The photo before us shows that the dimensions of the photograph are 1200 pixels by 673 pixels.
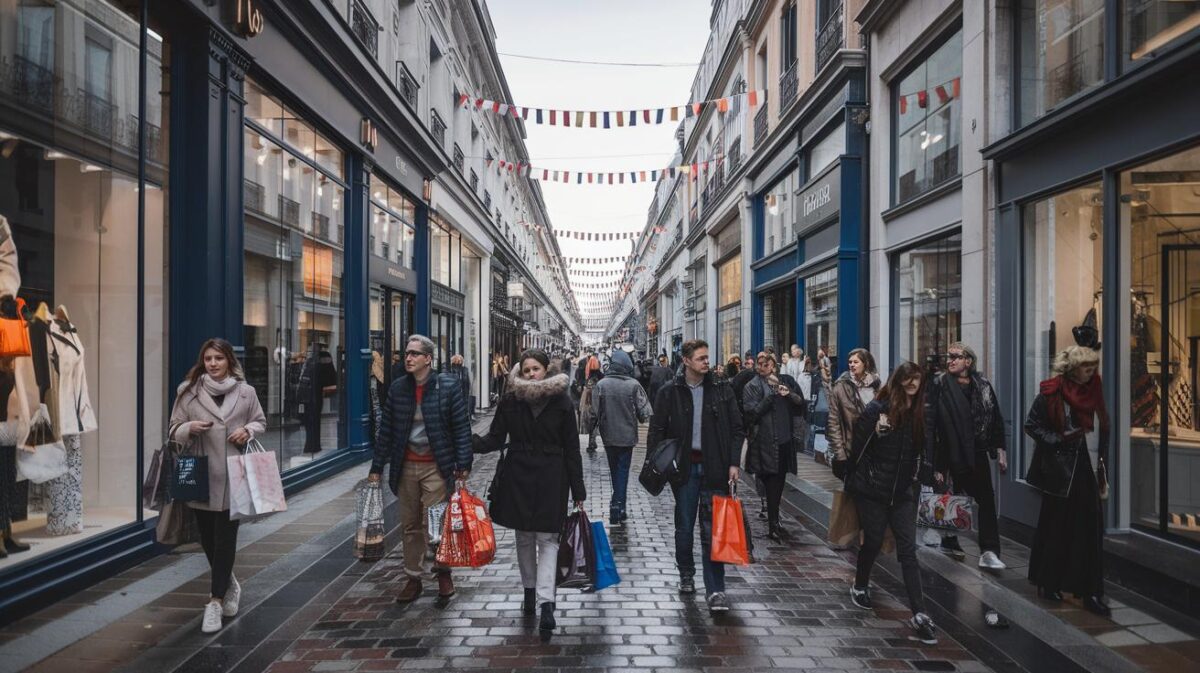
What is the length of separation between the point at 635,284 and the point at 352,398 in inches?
2202

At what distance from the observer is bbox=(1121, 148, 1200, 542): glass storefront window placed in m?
6.12

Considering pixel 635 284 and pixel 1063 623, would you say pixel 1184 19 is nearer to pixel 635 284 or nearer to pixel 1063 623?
pixel 1063 623

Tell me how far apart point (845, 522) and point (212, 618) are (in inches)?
167

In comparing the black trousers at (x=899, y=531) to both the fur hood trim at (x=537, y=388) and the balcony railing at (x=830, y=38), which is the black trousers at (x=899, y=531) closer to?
the fur hood trim at (x=537, y=388)

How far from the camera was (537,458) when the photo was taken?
5129mm

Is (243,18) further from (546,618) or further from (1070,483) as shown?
(1070,483)

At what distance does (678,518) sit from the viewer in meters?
5.75

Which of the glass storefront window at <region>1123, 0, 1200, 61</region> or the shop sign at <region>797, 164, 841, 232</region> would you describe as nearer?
the glass storefront window at <region>1123, 0, 1200, 61</region>

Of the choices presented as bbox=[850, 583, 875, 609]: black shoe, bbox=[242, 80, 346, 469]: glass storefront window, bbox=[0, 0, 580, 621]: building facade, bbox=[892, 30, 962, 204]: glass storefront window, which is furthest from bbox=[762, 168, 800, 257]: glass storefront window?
bbox=[850, 583, 875, 609]: black shoe

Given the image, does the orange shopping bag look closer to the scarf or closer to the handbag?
the scarf

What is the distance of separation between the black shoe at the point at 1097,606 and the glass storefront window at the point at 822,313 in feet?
26.1

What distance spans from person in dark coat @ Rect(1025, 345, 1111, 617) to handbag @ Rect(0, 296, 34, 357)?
7.39 metres

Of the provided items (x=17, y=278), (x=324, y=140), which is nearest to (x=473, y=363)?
(x=324, y=140)

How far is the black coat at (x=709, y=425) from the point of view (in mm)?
5562
